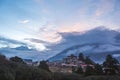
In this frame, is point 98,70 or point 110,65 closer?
point 110,65

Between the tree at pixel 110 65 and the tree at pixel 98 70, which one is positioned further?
the tree at pixel 110 65

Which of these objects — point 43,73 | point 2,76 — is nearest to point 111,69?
point 43,73

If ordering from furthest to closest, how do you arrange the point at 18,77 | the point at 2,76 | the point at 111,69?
the point at 111,69 < the point at 18,77 < the point at 2,76

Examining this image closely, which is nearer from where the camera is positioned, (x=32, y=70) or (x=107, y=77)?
(x=32, y=70)

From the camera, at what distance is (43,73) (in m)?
59.4

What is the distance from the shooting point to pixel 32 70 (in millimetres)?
58469

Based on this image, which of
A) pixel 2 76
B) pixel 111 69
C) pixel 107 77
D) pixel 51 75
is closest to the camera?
pixel 2 76

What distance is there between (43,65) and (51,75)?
55.1ft

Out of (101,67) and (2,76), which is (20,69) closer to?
(2,76)

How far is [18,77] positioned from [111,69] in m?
28.7

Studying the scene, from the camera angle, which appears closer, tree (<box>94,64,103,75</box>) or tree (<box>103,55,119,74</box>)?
tree (<box>94,64,103,75</box>)

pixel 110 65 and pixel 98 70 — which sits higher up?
pixel 110 65

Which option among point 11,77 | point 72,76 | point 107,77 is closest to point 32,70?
point 11,77

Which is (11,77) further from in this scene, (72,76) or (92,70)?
(92,70)
